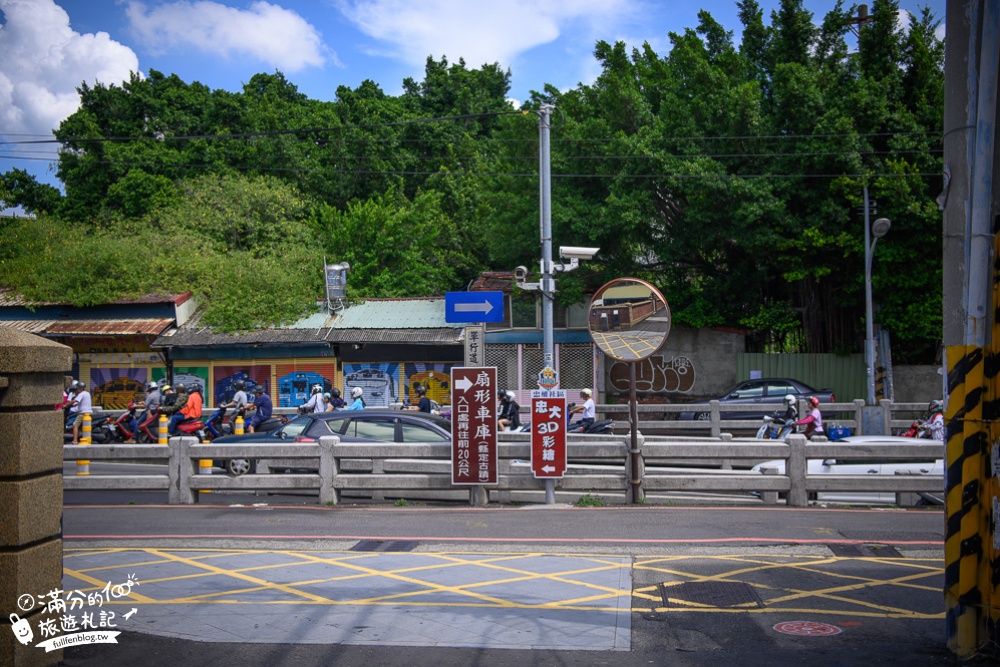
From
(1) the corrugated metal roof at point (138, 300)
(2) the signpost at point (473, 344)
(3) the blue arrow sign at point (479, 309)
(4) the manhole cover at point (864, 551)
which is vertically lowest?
(4) the manhole cover at point (864, 551)

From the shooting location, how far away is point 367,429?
48.9 ft

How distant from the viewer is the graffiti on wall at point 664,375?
29859 millimetres

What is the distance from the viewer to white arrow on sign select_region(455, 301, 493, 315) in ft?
67.7

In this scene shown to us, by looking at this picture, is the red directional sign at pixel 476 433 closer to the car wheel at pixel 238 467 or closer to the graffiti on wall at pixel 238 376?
Result: the car wheel at pixel 238 467

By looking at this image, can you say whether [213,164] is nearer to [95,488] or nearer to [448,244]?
[448,244]

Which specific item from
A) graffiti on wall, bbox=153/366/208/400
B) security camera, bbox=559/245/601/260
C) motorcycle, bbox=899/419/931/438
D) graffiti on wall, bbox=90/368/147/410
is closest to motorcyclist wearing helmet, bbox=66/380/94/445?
graffiti on wall, bbox=153/366/208/400

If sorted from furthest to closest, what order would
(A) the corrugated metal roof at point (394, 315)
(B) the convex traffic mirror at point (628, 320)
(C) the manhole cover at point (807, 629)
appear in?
(A) the corrugated metal roof at point (394, 315) → (B) the convex traffic mirror at point (628, 320) → (C) the manhole cover at point (807, 629)

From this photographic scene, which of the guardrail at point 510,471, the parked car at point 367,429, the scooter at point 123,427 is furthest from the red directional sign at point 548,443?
the scooter at point 123,427

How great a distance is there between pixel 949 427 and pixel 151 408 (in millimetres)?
19475

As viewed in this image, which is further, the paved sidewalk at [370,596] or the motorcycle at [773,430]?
the motorcycle at [773,430]

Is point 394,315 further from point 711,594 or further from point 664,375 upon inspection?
point 711,594

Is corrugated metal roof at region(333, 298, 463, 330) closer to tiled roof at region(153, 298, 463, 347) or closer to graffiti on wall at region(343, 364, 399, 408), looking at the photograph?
tiled roof at region(153, 298, 463, 347)

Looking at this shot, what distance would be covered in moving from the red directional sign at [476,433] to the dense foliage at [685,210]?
1189 centimetres

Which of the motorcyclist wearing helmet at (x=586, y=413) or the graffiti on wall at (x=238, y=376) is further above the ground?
the graffiti on wall at (x=238, y=376)
